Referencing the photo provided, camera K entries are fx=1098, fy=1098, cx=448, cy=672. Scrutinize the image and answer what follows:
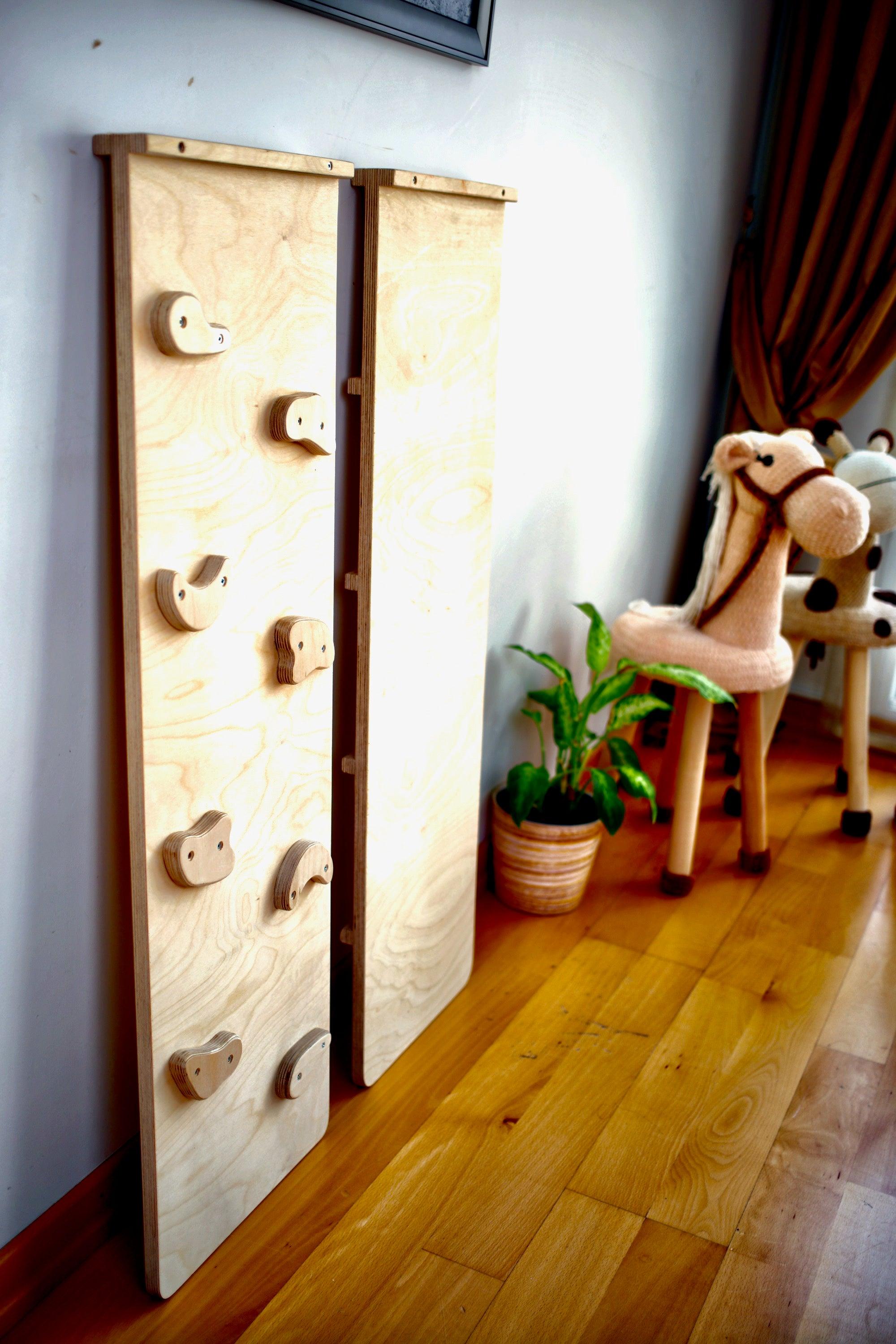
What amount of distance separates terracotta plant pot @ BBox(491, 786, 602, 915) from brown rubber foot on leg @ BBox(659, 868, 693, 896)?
0.19 m

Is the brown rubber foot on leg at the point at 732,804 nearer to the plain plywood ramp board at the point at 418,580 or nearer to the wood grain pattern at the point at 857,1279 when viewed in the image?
the plain plywood ramp board at the point at 418,580

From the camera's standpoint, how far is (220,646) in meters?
1.24

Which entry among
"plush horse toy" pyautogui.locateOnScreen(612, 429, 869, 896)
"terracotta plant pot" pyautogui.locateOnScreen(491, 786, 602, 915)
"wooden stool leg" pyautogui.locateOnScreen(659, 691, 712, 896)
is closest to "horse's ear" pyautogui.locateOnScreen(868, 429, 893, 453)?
"plush horse toy" pyautogui.locateOnScreen(612, 429, 869, 896)

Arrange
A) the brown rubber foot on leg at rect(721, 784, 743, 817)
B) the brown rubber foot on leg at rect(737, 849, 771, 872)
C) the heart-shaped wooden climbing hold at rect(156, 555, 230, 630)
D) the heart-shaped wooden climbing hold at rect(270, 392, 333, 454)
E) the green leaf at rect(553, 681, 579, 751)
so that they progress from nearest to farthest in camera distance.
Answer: the heart-shaped wooden climbing hold at rect(156, 555, 230, 630) → the heart-shaped wooden climbing hold at rect(270, 392, 333, 454) → the green leaf at rect(553, 681, 579, 751) → the brown rubber foot on leg at rect(737, 849, 771, 872) → the brown rubber foot on leg at rect(721, 784, 743, 817)

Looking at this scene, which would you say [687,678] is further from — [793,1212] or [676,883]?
[793,1212]

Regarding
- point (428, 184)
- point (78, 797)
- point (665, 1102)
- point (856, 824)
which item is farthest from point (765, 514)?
point (78, 797)

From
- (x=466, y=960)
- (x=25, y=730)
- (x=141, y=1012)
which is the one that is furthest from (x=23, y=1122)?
(x=466, y=960)

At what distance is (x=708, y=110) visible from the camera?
254 cm

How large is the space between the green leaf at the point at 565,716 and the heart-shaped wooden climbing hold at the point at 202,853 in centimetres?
97

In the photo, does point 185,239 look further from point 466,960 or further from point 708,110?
point 708,110

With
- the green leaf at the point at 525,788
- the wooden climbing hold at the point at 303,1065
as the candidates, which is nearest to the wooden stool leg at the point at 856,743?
the green leaf at the point at 525,788

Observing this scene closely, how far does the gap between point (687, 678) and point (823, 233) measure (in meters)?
1.37

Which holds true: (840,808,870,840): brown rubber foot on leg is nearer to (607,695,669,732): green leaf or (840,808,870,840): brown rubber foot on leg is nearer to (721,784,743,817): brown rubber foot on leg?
(721,784,743,817): brown rubber foot on leg

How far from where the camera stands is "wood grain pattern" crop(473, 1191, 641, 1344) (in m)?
1.29
